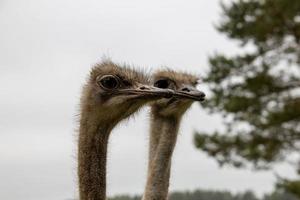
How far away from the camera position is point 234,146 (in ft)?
77.6

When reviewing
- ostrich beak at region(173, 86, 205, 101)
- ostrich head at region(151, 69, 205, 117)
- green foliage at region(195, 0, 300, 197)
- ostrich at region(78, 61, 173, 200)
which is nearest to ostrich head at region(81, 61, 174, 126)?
ostrich at region(78, 61, 173, 200)

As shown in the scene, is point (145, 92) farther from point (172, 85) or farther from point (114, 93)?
point (172, 85)

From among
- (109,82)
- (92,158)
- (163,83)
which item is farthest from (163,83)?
(92,158)

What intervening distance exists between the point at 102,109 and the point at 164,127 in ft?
6.02

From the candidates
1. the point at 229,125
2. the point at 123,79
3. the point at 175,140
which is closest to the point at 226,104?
the point at 229,125

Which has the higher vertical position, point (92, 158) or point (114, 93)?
point (114, 93)

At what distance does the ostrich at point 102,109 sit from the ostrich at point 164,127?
1.15 meters

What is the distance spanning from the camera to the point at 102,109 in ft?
15.5

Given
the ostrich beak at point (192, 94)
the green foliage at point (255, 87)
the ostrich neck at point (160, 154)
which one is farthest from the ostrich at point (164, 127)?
the green foliage at point (255, 87)

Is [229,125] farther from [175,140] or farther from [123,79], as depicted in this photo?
[123,79]

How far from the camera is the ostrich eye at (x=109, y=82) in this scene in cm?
478

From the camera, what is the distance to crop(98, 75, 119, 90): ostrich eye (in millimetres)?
4781

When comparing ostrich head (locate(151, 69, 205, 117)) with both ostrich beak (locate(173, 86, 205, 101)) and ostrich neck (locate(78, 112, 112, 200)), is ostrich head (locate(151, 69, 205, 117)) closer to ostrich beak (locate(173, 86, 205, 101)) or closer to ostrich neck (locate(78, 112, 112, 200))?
ostrich beak (locate(173, 86, 205, 101))

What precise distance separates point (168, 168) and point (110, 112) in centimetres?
157
